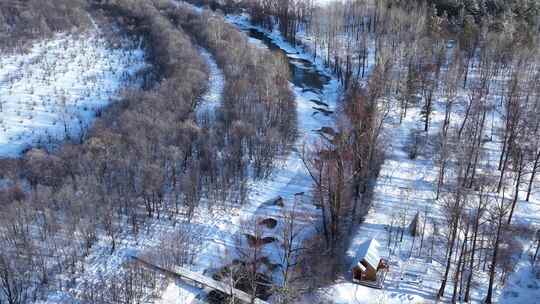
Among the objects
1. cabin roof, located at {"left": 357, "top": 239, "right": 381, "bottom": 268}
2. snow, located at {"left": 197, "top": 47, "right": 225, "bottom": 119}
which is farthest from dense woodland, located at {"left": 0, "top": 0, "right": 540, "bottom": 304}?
cabin roof, located at {"left": 357, "top": 239, "right": 381, "bottom": 268}

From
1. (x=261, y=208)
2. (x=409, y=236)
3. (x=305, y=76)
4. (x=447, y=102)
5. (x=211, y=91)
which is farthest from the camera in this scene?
(x=305, y=76)

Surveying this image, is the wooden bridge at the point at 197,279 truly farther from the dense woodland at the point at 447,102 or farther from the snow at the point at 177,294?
the dense woodland at the point at 447,102

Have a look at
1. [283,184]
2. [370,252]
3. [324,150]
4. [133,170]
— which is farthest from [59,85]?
[370,252]

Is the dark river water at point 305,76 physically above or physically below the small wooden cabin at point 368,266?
above

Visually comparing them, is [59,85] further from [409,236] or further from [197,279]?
[409,236]

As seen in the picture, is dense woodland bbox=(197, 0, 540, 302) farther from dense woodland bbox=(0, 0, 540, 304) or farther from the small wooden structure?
the small wooden structure

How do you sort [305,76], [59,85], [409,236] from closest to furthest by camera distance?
[409,236]
[59,85]
[305,76]

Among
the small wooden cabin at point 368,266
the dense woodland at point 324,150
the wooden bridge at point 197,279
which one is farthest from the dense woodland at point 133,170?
the small wooden cabin at point 368,266
